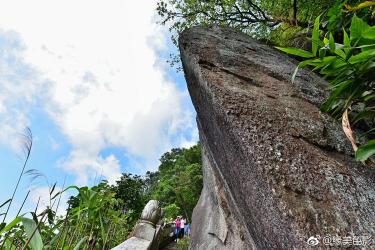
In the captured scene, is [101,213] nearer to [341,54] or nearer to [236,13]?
[341,54]

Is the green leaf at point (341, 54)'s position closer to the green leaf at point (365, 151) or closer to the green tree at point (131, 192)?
the green leaf at point (365, 151)

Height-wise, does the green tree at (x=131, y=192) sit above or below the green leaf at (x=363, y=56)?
above

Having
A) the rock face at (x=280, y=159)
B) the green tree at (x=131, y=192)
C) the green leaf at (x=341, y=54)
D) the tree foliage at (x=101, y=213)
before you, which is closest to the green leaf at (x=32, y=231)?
the tree foliage at (x=101, y=213)

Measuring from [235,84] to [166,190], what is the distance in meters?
32.5

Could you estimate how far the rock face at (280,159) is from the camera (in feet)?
4.41

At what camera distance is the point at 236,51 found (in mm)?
3262

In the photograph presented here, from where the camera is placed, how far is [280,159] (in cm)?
159

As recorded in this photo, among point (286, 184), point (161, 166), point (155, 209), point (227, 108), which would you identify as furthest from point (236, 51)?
point (161, 166)

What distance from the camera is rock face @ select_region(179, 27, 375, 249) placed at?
4.41ft

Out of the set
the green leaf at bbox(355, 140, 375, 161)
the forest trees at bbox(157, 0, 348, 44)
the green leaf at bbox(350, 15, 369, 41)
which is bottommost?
the green leaf at bbox(355, 140, 375, 161)

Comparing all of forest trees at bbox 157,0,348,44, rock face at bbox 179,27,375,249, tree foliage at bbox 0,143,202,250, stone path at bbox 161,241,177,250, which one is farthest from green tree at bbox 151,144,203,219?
rock face at bbox 179,27,375,249

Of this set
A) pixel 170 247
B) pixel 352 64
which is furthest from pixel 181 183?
pixel 352 64

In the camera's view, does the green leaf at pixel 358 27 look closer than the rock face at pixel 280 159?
No

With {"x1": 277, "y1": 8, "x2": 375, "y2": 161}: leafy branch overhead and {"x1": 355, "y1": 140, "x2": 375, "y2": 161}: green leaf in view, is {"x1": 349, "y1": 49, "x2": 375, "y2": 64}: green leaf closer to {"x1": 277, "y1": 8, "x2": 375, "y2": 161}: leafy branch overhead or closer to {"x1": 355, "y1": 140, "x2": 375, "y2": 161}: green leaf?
{"x1": 277, "y1": 8, "x2": 375, "y2": 161}: leafy branch overhead
